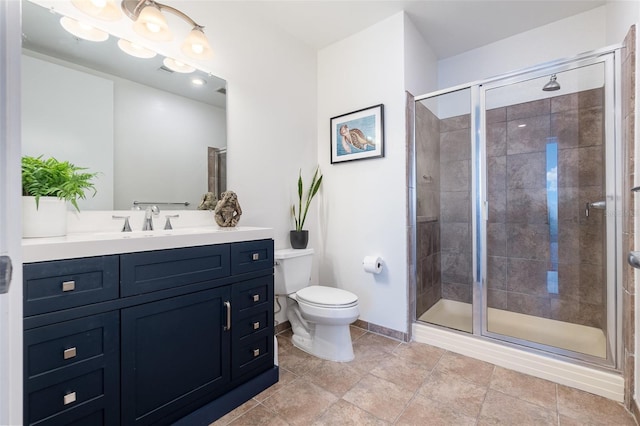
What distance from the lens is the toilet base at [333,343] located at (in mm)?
1989

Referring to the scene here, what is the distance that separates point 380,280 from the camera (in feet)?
7.79

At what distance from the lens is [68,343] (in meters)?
1.01

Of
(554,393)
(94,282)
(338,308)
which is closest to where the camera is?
(94,282)

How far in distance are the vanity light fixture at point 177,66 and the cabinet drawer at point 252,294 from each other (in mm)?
1381

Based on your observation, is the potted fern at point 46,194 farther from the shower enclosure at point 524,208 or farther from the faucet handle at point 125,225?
the shower enclosure at point 524,208

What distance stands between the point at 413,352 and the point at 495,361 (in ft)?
1.69

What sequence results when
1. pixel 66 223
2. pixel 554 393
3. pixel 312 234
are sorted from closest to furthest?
1. pixel 66 223
2. pixel 554 393
3. pixel 312 234

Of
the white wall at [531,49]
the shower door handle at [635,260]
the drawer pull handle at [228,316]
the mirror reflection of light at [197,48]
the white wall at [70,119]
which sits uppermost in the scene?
the white wall at [531,49]

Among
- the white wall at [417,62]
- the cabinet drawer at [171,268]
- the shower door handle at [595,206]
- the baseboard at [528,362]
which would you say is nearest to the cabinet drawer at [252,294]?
the cabinet drawer at [171,268]

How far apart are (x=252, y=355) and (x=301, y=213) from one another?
1.29 meters

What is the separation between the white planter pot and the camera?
117 cm

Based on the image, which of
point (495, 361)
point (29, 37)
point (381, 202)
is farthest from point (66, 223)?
point (495, 361)

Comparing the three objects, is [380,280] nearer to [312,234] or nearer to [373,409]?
[312,234]

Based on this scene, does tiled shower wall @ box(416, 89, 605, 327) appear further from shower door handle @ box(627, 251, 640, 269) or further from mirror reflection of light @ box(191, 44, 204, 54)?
mirror reflection of light @ box(191, 44, 204, 54)
